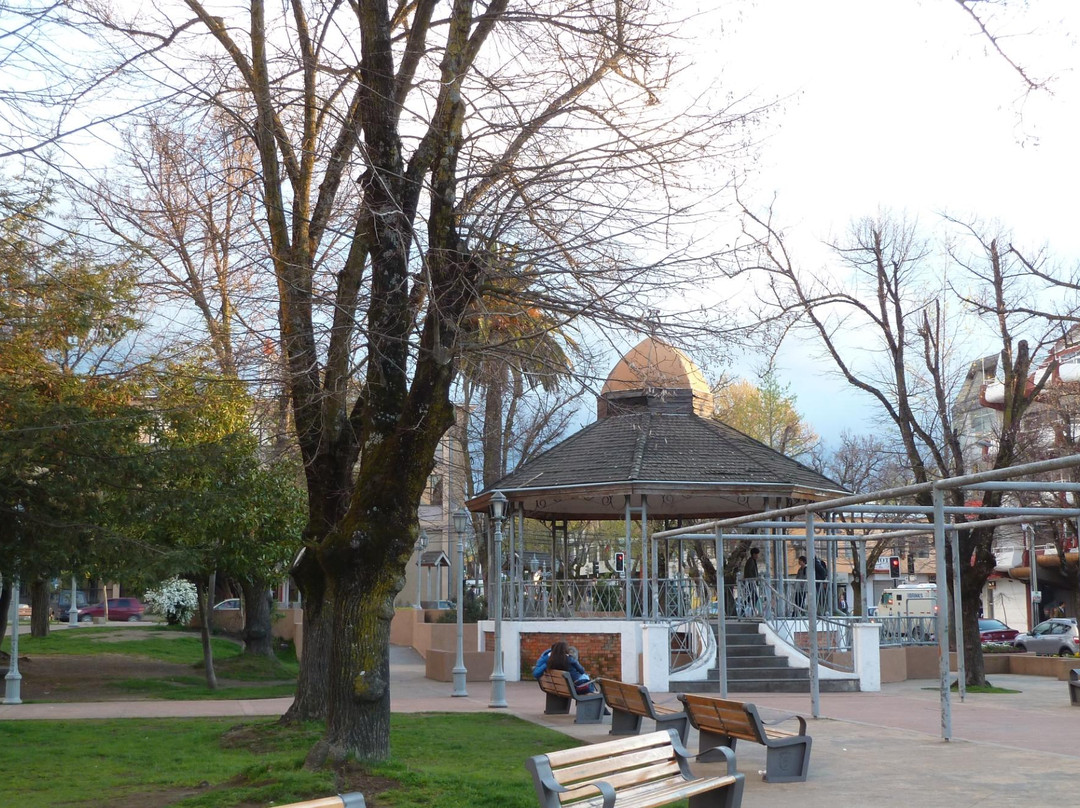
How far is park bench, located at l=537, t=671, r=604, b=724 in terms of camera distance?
15.8 metres

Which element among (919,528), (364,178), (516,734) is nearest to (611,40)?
(364,178)

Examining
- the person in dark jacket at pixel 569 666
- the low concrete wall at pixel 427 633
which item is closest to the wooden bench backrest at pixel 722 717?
the person in dark jacket at pixel 569 666

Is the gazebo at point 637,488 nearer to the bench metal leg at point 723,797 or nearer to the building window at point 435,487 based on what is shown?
the building window at point 435,487

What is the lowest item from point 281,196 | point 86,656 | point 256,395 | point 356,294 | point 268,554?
point 86,656

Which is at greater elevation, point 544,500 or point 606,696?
point 544,500

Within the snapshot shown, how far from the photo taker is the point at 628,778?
25.3ft

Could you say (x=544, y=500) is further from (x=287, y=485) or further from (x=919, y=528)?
(x=919, y=528)

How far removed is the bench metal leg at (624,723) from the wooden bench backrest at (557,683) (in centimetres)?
173

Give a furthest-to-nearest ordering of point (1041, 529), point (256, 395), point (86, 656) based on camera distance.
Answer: point (1041, 529)
point (86, 656)
point (256, 395)

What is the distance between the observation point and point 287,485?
24141mm

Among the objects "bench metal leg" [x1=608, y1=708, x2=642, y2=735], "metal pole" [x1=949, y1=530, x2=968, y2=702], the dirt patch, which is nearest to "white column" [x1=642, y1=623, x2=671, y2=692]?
"metal pole" [x1=949, y1=530, x2=968, y2=702]

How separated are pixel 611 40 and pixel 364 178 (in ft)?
9.03

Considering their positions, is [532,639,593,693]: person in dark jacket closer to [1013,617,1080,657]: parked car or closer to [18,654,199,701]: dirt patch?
[18,654,199,701]: dirt patch

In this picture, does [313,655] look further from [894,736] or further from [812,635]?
[894,736]
